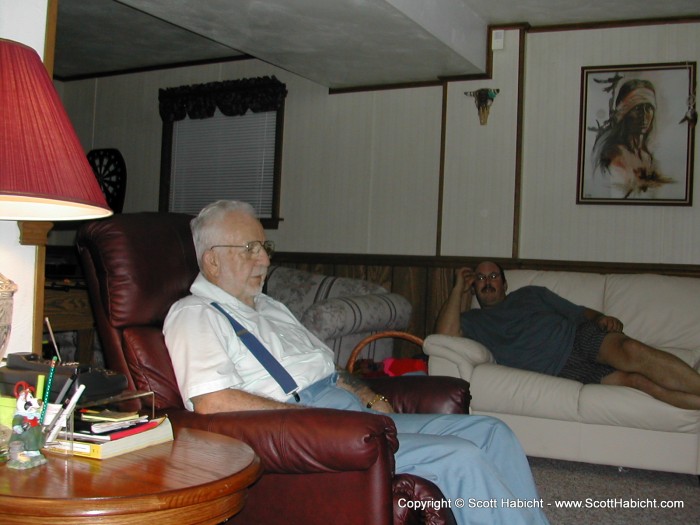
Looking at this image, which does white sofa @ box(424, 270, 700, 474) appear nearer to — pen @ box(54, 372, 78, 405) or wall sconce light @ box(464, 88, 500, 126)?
wall sconce light @ box(464, 88, 500, 126)

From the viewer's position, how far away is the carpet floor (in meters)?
2.82

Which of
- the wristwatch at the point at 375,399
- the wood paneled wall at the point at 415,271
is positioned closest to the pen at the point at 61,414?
the wristwatch at the point at 375,399

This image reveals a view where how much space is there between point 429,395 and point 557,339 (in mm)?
1649

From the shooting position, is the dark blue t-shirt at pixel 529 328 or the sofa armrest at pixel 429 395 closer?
the sofa armrest at pixel 429 395

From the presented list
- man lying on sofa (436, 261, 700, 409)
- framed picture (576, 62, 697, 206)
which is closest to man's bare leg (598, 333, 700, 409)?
man lying on sofa (436, 261, 700, 409)

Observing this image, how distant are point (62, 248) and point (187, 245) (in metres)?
4.73

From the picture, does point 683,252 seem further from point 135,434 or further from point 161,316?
point 135,434

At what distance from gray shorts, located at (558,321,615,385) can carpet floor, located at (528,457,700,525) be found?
1.49ft

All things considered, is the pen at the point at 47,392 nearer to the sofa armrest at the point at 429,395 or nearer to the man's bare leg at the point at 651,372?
the sofa armrest at the point at 429,395

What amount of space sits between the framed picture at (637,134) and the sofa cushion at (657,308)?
2.44 feet

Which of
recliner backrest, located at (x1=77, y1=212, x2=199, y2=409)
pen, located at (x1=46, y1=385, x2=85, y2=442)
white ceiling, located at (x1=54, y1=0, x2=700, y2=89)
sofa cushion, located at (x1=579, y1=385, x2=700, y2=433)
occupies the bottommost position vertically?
sofa cushion, located at (x1=579, y1=385, x2=700, y2=433)

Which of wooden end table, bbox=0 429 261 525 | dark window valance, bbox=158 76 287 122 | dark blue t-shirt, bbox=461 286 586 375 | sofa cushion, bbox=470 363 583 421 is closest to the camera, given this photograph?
wooden end table, bbox=0 429 261 525

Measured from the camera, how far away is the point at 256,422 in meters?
1.67

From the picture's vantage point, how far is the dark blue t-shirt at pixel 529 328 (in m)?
3.75
